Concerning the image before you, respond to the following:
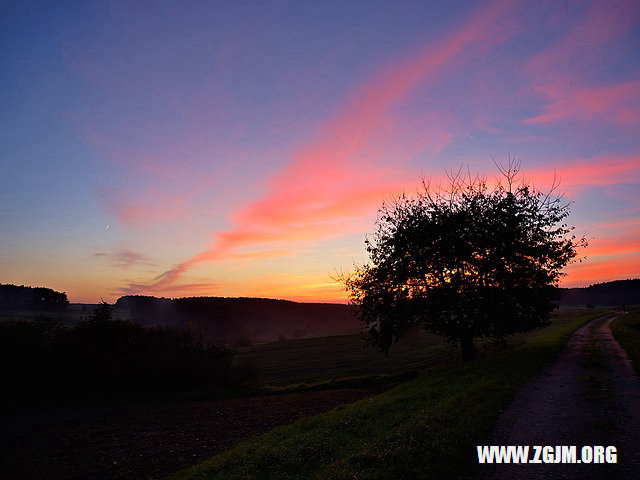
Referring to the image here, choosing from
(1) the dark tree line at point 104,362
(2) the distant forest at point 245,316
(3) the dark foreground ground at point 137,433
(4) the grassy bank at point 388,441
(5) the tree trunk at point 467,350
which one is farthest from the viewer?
(2) the distant forest at point 245,316

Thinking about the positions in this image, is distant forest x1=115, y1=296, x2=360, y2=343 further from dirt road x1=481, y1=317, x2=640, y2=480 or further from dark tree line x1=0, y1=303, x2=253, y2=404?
dirt road x1=481, y1=317, x2=640, y2=480

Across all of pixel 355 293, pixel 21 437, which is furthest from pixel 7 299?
pixel 355 293

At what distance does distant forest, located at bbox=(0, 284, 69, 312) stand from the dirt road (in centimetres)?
15227

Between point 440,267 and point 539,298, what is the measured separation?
7492mm

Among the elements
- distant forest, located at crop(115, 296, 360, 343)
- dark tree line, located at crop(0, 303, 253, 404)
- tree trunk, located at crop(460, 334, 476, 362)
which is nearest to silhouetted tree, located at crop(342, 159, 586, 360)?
tree trunk, located at crop(460, 334, 476, 362)

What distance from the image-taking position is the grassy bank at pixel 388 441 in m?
9.59

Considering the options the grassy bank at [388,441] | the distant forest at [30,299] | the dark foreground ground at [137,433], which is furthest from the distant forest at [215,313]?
the grassy bank at [388,441]

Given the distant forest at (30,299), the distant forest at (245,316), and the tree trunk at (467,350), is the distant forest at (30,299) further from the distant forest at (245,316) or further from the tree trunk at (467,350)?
the tree trunk at (467,350)

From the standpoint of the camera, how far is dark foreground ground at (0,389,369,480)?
1647 centimetres

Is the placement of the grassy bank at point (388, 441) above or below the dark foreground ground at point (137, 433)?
above

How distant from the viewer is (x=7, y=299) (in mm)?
128500

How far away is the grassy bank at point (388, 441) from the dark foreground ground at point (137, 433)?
379cm

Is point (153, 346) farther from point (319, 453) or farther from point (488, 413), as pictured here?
point (488, 413)

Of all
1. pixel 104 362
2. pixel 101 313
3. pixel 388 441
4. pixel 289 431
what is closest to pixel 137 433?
pixel 289 431
